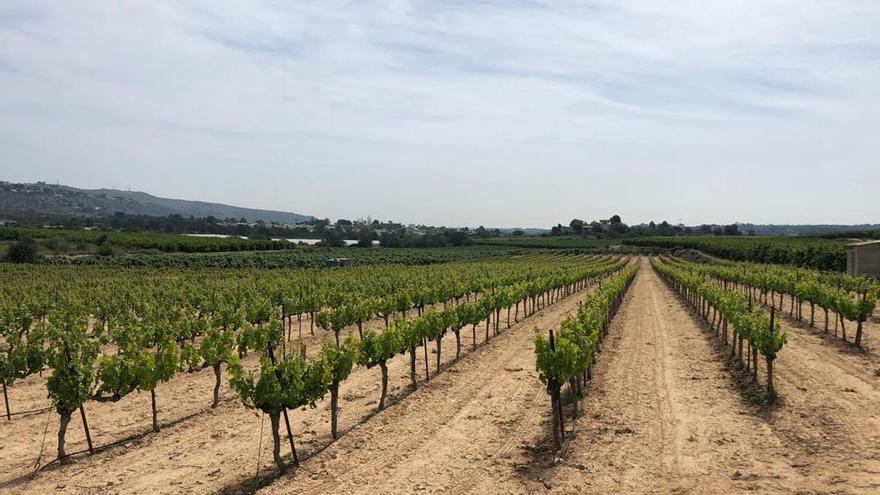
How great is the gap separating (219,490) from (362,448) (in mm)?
3053

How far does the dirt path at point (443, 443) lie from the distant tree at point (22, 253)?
78458 mm

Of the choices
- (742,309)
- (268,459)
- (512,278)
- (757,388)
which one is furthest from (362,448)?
(512,278)

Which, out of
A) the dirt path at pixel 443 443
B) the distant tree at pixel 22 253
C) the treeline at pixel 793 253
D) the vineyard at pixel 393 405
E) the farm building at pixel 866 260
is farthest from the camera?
the distant tree at pixel 22 253

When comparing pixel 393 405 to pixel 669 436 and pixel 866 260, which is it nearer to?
pixel 669 436

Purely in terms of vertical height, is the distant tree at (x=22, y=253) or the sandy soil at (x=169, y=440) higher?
the distant tree at (x=22, y=253)

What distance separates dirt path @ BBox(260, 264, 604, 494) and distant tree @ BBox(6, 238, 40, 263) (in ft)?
257

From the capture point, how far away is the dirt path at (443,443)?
1058cm

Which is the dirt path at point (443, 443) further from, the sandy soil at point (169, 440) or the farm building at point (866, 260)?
the farm building at point (866, 260)

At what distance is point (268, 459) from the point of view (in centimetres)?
1184

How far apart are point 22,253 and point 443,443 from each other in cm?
8286

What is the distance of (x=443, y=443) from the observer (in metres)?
12.5

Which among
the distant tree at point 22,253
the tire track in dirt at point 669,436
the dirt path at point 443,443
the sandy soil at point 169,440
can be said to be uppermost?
the distant tree at point 22,253

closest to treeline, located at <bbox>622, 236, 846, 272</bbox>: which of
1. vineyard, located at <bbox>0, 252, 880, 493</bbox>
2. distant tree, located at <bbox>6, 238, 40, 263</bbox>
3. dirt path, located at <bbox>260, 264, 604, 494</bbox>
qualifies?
vineyard, located at <bbox>0, 252, 880, 493</bbox>

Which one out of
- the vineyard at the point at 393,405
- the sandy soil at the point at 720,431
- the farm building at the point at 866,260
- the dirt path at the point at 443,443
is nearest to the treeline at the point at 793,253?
the farm building at the point at 866,260
